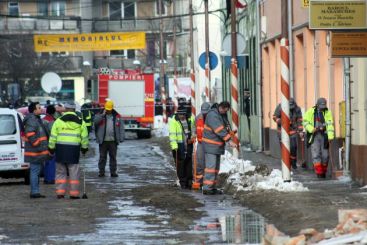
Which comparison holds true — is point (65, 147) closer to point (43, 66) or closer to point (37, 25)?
point (43, 66)

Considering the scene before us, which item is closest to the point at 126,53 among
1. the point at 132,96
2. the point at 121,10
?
the point at 121,10

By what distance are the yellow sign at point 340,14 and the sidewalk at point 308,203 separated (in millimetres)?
2727

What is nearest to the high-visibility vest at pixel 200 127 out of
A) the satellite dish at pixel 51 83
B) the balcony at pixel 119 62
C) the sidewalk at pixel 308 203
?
the sidewalk at pixel 308 203

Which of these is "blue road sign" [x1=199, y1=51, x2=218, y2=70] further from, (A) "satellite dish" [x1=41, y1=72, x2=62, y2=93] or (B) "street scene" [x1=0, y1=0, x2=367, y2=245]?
(A) "satellite dish" [x1=41, y1=72, x2=62, y2=93]

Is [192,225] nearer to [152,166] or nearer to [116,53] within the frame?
[152,166]

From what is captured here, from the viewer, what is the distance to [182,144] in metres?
23.4

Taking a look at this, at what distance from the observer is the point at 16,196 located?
21672 mm

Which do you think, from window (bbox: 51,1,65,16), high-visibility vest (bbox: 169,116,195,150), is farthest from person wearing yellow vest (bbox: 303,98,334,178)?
window (bbox: 51,1,65,16)

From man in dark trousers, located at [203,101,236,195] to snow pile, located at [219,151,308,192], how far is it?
20.0 inches

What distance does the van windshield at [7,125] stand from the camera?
25.3 metres

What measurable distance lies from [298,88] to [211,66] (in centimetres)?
647

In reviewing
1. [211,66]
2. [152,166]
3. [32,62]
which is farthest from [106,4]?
[152,166]

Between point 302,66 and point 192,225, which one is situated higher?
point 302,66

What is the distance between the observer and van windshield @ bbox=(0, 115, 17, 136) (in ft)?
82.9
